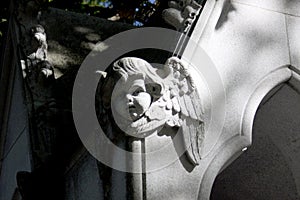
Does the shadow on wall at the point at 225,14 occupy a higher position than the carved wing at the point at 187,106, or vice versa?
the shadow on wall at the point at 225,14

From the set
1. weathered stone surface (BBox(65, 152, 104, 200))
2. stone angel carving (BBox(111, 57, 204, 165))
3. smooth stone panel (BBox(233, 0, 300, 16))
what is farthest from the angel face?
smooth stone panel (BBox(233, 0, 300, 16))

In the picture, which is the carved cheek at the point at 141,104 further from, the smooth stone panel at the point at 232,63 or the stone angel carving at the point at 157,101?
the smooth stone panel at the point at 232,63

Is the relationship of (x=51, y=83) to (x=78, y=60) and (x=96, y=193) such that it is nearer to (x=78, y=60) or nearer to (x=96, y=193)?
(x=78, y=60)

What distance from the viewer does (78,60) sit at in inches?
353

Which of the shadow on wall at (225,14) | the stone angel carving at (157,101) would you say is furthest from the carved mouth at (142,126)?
the shadow on wall at (225,14)

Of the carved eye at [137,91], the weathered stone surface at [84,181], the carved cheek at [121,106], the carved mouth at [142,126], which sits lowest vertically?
the weathered stone surface at [84,181]

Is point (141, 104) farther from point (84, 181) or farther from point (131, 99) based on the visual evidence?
point (84, 181)

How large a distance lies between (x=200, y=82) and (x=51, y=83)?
3114mm

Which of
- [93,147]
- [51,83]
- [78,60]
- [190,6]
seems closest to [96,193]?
[93,147]

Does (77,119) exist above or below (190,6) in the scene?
below

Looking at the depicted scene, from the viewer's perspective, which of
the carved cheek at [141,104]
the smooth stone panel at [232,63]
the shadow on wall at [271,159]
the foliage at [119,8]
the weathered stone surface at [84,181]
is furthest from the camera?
the foliage at [119,8]

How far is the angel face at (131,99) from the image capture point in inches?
187

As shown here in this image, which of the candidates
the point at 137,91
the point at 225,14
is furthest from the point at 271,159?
the point at 137,91

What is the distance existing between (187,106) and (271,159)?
Answer: 6.22ft
